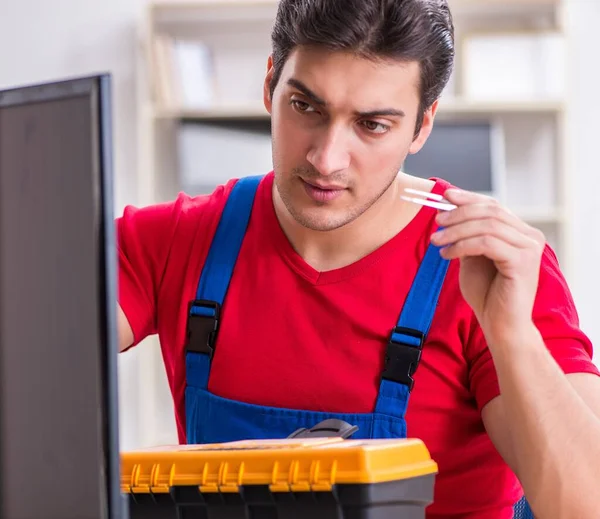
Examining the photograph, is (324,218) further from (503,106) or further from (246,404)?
(503,106)

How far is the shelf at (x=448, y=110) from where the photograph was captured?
3.55 metres

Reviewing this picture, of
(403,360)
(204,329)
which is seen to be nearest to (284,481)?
(403,360)

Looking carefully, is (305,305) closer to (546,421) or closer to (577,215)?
(546,421)

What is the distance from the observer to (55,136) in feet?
2.19

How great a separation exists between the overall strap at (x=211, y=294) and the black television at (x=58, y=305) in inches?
30.2

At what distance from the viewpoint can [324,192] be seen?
135 centimetres

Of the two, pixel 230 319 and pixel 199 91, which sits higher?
pixel 199 91

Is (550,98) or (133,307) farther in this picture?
(550,98)

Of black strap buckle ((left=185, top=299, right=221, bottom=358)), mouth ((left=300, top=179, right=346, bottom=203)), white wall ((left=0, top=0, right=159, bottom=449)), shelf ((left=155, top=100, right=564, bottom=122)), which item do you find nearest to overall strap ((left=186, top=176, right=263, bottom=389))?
black strap buckle ((left=185, top=299, right=221, bottom=358))

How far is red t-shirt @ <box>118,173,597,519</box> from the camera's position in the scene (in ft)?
4.40

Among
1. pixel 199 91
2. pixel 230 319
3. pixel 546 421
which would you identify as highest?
pixel 199 91

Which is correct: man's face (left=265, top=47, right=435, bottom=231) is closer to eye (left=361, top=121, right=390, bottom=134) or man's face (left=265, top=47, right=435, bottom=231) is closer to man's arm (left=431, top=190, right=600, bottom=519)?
eye (left=361, top=121, right=390, bottom=134)

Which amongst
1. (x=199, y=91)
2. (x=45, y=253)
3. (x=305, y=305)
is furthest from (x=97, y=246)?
(x=199, y=91)

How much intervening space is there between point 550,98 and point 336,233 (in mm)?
2281
